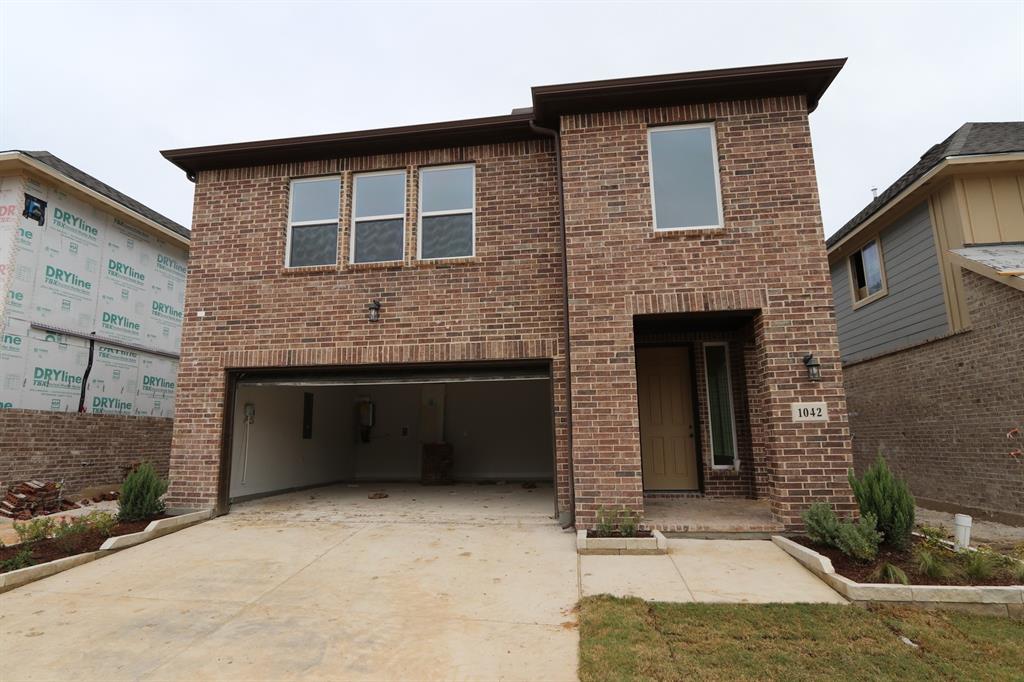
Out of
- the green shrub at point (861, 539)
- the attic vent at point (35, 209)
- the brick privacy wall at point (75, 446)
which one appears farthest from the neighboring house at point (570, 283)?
the attic vent at point (35, 209)

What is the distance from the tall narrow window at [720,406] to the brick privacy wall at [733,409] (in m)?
0.06

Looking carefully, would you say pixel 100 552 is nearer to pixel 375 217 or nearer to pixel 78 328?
pixel 375 217

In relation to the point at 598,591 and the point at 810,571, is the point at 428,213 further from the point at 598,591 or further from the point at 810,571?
the point at 810,571

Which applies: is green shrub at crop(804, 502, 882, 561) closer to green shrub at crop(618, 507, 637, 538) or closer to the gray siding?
green shrub at crop(618, 507, 637, 538)

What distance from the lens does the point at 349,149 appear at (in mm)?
8461

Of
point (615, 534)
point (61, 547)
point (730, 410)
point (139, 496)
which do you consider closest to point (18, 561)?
point (61, 547)

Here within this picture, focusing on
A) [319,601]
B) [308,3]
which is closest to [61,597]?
[319,601]

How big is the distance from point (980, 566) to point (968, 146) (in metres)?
7.82

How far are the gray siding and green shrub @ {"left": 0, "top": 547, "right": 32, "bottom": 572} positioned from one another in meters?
13.0

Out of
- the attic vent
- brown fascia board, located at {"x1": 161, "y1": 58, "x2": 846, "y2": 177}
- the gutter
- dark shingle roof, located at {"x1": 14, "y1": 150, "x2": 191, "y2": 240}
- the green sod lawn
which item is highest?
dark shingle roof, located at {"x1": 14, "y1": 150, "x2": 191, "y2": 240}

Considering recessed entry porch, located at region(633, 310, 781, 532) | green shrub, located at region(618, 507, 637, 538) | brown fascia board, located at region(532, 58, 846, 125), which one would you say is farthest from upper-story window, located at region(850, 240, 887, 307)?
green shrub, located at region(618, 507, 637, 538)

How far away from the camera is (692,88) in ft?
22.9

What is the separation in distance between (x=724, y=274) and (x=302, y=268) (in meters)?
6.21

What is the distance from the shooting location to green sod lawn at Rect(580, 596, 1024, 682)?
329 centimetres
